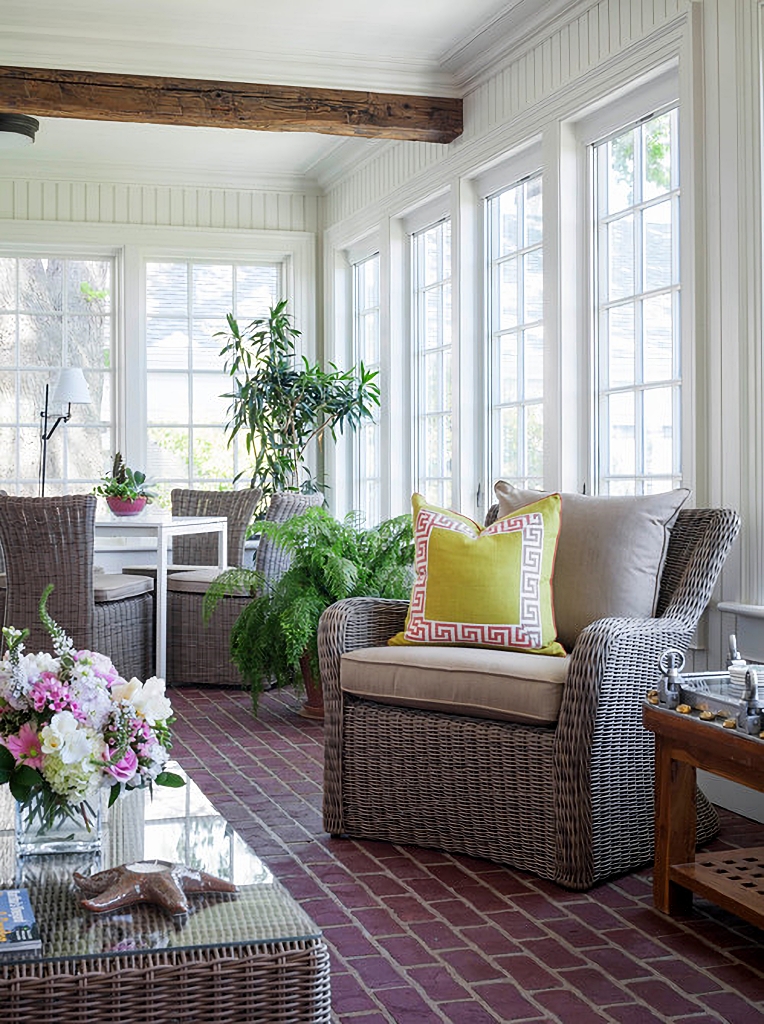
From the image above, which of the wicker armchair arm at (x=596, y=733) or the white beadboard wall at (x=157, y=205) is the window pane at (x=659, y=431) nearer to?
the wicker armchair arm at (x=596, y=733)

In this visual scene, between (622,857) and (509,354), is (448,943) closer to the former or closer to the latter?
(622,857)

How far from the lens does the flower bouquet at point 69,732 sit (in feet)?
6.54

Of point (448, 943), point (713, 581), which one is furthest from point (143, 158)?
point (448, 943)

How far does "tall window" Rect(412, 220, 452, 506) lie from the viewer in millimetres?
6195

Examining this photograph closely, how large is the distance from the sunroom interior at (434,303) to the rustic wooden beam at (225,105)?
0.08 ft

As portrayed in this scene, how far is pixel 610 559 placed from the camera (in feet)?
11.0

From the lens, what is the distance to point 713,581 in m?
3.30

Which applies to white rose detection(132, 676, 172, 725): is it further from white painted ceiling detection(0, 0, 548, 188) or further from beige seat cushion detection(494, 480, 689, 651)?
white painted ceiling detection(0, 0, 548, 188)

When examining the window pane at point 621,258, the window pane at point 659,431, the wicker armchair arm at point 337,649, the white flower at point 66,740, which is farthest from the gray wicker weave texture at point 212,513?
the white flower at point 66,740

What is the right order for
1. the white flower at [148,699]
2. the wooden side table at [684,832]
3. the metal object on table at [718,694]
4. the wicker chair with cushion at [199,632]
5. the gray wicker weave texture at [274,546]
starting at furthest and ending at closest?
1. the wicker chair with cushion at [199,632]
2. the gray wicker weave texture at [274,546]
3. the wooden side table at [684,832]
4. the metal object on table at [718,694]
5. the white flower at [148,699]

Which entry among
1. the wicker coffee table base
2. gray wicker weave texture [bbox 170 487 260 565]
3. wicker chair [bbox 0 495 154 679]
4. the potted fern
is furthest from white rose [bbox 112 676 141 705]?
gray wicker weave texture [bbox 170 487 260 565]

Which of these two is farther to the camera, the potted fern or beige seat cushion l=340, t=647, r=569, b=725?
the potted fern

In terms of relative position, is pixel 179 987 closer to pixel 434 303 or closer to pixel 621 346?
pixel 621 346

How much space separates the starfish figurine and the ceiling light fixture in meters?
5.31
